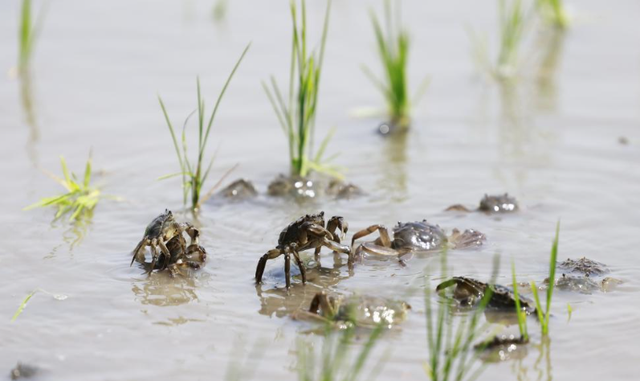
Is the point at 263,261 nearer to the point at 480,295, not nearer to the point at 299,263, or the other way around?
the point at 299,263

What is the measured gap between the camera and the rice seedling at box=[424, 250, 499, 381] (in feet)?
12.7

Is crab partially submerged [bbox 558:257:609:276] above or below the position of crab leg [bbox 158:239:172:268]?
below

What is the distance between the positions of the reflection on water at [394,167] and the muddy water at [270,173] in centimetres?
3

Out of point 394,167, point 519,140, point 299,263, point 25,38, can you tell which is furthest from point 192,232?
point 25,38

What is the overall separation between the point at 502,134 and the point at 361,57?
2.39 metres

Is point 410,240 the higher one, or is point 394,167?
point 394,167

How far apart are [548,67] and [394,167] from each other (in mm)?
3316

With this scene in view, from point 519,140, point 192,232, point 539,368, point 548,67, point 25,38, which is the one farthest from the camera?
point 548,67

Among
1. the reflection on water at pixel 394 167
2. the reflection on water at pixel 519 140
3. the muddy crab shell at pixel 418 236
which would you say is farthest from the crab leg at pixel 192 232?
the reflection on water at pixel 519 140

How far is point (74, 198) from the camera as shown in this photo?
6.91 m

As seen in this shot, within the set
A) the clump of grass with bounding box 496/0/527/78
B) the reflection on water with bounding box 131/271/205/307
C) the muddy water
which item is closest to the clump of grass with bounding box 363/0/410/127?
the muddy water

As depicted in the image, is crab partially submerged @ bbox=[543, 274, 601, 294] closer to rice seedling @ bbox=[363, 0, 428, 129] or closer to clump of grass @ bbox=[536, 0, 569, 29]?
rice seedling @ bbox=[363, 0, 428, 129]

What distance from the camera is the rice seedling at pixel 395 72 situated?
27.9 feet

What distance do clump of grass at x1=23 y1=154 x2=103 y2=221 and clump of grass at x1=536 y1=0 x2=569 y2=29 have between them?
6.66 metres
